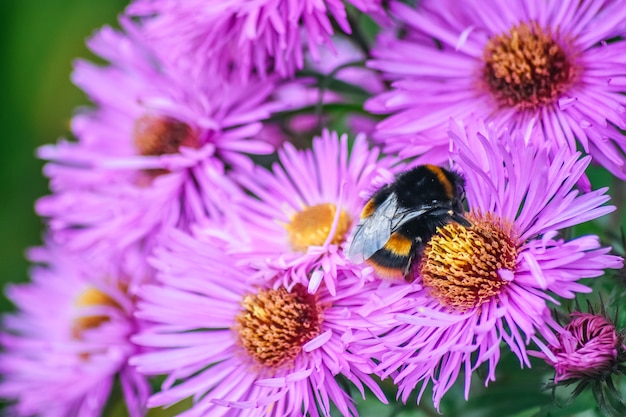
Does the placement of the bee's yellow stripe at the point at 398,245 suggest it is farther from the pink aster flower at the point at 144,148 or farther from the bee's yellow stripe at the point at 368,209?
the pink aster flower at the point at 144,148

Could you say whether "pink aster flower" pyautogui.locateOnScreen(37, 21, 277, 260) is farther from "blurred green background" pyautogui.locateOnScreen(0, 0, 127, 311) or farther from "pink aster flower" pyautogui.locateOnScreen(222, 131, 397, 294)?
"blurred green background" pyautogui.locateOnScreen(0, 0, 127, 311)

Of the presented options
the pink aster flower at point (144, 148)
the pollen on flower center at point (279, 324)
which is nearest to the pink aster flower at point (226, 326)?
the pollen on flower center at point (279, 324)

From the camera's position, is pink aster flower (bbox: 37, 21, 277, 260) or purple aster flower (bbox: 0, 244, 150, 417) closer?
pink aster flower (bbox: 37, 21, 277, 260)

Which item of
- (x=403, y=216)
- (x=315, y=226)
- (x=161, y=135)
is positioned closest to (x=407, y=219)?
(x=403, y=216)

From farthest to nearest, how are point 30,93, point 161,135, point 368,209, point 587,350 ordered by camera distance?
1. point 30,93
2. point 161,135
3. point 368,209
4. point 587,350

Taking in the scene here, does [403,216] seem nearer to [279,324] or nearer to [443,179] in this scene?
[443,179]

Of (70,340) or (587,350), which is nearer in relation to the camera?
(587,350)

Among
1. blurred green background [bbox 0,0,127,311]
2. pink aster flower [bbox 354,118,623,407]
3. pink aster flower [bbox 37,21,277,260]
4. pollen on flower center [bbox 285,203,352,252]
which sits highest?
blurred green background [bbox 0,0,127,311]

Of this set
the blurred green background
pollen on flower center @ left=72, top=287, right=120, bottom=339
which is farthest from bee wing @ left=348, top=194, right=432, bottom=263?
the blurred green background
